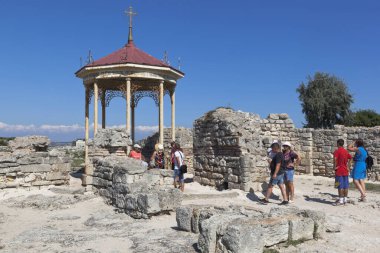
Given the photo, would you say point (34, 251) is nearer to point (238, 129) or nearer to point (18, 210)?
point (18, 210)

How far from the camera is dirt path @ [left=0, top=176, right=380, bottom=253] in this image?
6695 mm

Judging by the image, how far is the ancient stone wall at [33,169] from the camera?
41.4ft

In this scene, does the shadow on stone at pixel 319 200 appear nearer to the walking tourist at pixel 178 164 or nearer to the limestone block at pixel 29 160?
the walking tourist at pixel 178 164

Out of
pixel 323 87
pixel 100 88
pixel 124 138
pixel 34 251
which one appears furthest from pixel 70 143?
pixel 34 251

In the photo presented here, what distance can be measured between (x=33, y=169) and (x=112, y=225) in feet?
18.8

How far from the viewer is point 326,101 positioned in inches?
1474

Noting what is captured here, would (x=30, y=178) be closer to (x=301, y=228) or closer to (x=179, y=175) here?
(x=179, y=175)

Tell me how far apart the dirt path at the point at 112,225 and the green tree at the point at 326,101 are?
25.7 m

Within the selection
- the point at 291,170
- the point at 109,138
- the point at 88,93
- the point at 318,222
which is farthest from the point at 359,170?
the point at 88,93

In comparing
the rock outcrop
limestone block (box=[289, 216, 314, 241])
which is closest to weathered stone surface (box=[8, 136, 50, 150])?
the rock outcrop

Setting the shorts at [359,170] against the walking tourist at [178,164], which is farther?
the walking tourist at [178,164]

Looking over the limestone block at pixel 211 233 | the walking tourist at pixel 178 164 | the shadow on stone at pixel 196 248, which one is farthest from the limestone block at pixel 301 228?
the walking tourist at pixel 178 164

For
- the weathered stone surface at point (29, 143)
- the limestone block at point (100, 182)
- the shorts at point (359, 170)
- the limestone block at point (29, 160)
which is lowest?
the limestone block at point (100, 182)

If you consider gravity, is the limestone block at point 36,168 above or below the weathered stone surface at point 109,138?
below
